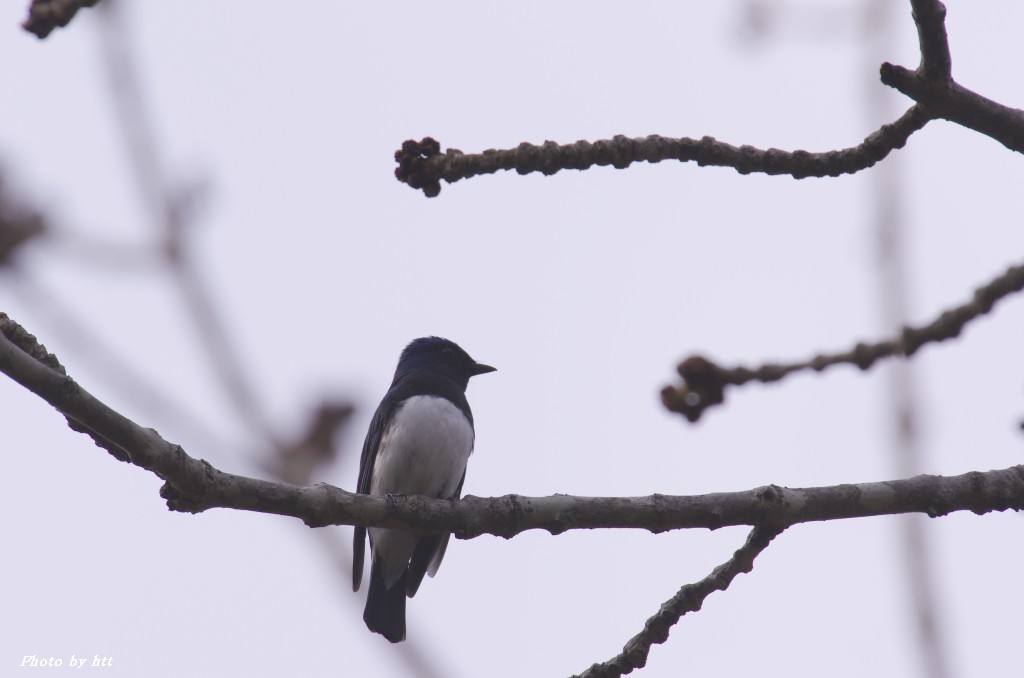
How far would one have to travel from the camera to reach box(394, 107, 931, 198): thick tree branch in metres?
2.94

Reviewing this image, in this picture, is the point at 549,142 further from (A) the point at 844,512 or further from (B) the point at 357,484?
(B) the point at 357,484

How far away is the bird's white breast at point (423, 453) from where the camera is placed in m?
7.27

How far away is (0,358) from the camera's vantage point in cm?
251

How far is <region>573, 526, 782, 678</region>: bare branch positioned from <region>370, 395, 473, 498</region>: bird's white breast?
12.2 ft

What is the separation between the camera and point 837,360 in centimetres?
241

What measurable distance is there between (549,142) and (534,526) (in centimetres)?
143

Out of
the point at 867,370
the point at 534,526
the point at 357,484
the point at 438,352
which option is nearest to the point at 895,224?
the point at 867,370

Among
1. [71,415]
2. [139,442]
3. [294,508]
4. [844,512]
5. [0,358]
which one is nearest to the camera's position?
[0,358]

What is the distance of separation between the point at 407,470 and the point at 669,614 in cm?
385

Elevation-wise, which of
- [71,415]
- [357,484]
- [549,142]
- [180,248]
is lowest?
[71,415]

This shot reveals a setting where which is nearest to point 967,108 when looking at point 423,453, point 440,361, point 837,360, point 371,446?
point 837,360

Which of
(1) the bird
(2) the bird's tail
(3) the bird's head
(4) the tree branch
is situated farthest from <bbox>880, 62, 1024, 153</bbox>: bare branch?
(3) the bird's head

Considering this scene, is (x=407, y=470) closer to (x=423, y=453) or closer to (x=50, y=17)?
(x=423, y=453)

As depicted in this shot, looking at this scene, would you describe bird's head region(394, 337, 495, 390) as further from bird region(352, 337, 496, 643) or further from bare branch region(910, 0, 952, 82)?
bare branch region(910, 0, 952, 82)
